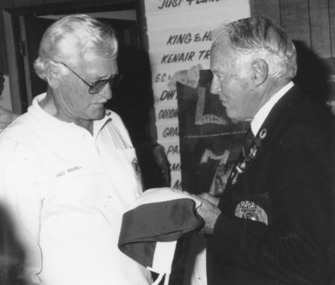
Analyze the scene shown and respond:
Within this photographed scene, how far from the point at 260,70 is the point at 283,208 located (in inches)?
18.8

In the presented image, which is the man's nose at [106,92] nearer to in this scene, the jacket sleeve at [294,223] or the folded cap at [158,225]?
the folded cap at [158,225]

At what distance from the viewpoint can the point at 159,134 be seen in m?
4.30

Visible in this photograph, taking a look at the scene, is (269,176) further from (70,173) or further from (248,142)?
(70,173)

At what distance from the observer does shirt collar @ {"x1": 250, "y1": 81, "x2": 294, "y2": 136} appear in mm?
1726

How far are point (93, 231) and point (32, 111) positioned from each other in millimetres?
501

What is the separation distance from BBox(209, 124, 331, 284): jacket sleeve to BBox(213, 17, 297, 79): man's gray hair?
30cm

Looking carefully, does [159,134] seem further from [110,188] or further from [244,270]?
[244,270]

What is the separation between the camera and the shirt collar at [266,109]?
173 cm

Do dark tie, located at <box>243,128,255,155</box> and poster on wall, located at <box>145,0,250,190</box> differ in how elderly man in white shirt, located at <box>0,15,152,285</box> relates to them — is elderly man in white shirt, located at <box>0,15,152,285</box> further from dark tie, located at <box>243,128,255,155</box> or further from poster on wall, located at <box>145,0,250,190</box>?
poster on wall, located at <box>145,0,250,190</box>

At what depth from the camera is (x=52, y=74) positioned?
2008 mm

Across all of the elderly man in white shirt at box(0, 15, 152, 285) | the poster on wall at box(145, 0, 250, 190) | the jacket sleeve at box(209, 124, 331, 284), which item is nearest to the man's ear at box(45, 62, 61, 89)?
the elderly man in white shirt at box(0, 15, 152, 285)

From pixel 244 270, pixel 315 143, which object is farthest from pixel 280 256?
pixel 315 143

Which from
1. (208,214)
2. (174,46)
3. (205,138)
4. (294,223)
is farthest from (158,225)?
(174,46)

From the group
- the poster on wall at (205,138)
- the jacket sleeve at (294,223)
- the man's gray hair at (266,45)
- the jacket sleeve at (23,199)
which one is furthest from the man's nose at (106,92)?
the poster on wall at (205,138)
